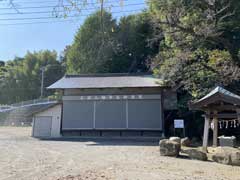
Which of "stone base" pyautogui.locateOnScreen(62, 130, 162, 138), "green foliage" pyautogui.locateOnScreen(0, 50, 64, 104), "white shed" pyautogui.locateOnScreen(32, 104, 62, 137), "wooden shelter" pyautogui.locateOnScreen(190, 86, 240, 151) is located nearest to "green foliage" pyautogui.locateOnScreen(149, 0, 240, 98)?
"wooden shelter" pyautogui.locateOnScreen(190, 86, 240, 151)

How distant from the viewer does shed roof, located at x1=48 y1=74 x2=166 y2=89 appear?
20.1m

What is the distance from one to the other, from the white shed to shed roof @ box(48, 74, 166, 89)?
2.02 m

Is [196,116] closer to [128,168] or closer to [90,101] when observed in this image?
[90,101]

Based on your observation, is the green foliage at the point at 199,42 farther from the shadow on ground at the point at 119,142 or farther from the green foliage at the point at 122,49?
the green foliage at the point at 122,49

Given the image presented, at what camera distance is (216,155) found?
870 centimetres

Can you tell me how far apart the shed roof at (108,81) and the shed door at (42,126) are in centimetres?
282

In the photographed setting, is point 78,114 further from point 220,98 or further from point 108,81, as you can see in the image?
point 220,98

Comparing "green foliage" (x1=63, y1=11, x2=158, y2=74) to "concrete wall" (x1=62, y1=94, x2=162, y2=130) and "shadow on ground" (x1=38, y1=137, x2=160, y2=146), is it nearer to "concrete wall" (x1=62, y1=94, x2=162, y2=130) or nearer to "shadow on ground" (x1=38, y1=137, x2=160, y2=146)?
"concrete wall" (x1=62, y1=94, x2=162, y2=130)

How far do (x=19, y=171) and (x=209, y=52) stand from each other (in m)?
12.5

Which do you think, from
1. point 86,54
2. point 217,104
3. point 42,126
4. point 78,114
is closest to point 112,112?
point 78,114

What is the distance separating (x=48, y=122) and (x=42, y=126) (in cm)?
58

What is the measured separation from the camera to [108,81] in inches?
846

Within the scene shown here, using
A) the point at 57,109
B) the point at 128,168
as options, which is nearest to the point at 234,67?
the point at 128,168

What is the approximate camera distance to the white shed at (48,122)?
20.8 metres
